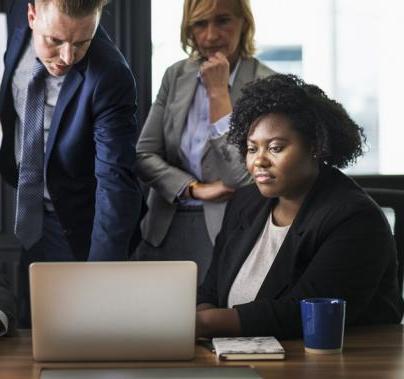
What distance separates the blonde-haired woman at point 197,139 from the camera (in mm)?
3000

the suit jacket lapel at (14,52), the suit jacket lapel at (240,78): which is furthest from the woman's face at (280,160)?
the suit jacket lapel at (14,52)

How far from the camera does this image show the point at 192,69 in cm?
314

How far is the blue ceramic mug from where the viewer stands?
1812 mm

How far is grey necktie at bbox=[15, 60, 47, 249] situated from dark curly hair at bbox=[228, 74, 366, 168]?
72 centimetres

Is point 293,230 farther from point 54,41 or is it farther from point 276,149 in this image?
point 54,41

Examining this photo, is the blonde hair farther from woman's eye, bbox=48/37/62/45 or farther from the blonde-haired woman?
woman's eye, bbox=48/37/62/45

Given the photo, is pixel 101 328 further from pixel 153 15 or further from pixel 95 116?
pixel 153 15

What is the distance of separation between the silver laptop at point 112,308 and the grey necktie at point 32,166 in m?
1.24

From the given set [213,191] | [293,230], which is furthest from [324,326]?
[213,191]

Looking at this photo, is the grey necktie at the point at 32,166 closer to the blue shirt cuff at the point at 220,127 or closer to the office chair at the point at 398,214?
the blue shirt cuff at the point at 220,127

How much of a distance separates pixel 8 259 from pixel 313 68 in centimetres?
137

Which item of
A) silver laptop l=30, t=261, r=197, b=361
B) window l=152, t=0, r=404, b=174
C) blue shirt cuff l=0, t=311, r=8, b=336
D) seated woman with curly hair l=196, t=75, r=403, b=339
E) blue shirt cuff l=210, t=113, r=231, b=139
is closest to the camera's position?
silver laptop l=30, t=261, r=197, b=361

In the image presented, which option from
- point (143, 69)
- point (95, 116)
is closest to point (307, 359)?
point (95, 116)

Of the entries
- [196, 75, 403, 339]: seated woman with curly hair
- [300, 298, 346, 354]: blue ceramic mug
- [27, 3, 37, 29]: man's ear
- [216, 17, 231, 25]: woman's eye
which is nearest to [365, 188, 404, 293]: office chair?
[196, 75, 403, 339]: seated woman with curly hair
